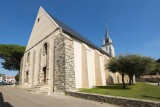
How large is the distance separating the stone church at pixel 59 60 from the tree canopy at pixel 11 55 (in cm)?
1007

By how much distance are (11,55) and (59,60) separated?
2201 centimetres

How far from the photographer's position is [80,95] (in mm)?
10266

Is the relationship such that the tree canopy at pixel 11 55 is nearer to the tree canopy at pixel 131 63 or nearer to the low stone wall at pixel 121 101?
the tree canopy at pixel 131 63

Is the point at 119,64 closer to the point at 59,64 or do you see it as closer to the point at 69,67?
the point at 69,67

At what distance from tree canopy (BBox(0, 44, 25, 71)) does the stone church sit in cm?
1007

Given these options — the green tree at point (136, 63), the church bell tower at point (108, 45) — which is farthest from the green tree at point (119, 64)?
the church bell tower at point (108, 45)

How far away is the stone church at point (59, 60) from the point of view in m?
13.1

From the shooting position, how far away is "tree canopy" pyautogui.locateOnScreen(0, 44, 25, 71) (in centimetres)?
2973

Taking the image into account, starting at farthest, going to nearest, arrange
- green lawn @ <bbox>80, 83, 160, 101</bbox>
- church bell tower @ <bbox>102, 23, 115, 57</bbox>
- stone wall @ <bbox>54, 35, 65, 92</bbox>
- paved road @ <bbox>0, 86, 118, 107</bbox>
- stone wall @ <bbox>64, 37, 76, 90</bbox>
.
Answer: church bell tower @ <bbox>102, 23, 115, 57</bbox>
stone wall @ <bbox>54, 35, 65, 92</bbox>
stone wall @ <bbox>64, 37, 76, 90</bbox>
green lawn @ <bbox>80, 83, 160, 101</bbox>
paved road @ <bbox>0, 86, 118, 107</bbox>

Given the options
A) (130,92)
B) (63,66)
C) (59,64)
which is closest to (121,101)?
(130,92)

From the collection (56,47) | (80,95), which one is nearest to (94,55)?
(56,47)

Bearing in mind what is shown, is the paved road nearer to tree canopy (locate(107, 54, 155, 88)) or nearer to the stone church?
the stone church

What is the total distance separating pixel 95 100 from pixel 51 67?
7.38m

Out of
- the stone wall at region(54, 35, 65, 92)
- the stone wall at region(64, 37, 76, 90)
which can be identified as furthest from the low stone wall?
the stone wall at region(54, 35, 65, 92)
